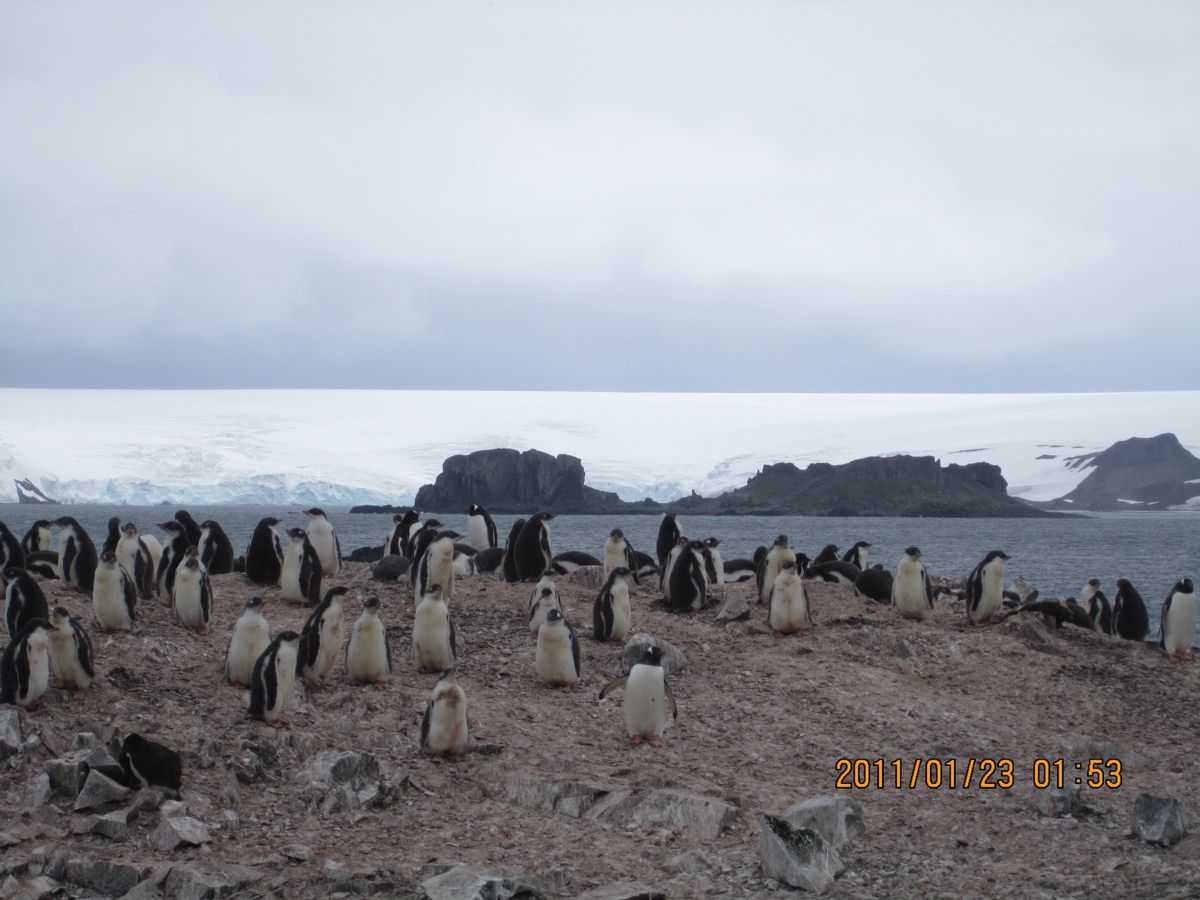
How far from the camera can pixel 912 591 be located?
48.1 ft

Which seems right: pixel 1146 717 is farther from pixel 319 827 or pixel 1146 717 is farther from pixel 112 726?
pixel 112 726

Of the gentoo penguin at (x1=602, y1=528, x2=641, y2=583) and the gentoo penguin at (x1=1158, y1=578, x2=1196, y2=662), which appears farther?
the gentoo penguin at (x1=602, y1=528, x2=641, y2=583)

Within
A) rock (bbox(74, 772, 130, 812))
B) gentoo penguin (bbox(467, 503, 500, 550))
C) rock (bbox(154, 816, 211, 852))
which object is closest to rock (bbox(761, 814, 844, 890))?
rock (bbox(154, 816, 211, 852))

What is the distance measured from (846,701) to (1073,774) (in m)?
2.26

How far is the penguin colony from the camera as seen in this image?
8898mm

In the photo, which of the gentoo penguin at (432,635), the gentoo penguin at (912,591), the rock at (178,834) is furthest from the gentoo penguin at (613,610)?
the rock at (178,834)

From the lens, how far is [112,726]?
27.9ft

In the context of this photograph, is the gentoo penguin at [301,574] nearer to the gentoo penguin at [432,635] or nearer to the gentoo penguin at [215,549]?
Answer: the gentoo penguin at [432,635]

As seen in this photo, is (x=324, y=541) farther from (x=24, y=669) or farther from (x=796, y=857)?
(x=796, y=857)

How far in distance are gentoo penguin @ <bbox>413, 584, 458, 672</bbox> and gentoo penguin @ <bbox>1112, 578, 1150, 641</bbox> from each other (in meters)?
10.5

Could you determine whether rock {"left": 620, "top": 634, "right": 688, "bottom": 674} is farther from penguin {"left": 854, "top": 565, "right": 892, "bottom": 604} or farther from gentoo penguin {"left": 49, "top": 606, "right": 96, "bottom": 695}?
penguin {"left": 854, "top": 565, "right": 892, "bottom": 604}

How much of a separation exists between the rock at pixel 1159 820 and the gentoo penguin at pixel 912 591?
698cm

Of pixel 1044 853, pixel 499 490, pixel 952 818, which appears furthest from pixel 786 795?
pixel 499 490

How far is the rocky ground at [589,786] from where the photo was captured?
22.4 feet
